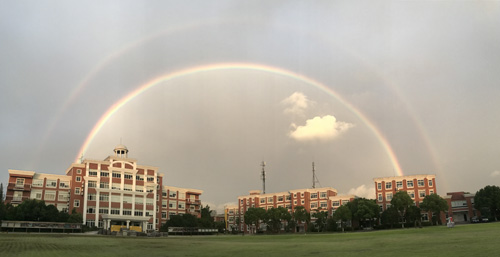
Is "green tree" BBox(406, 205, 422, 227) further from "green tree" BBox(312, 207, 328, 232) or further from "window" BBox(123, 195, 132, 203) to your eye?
"window" BBox(123, 195, 132, 203)

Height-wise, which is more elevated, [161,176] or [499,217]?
[161,176]

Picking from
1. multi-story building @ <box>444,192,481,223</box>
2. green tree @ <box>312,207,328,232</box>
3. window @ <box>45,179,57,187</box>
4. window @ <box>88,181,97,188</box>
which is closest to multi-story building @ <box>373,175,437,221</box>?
multi-story building @ <box>444,192,481,223</box>

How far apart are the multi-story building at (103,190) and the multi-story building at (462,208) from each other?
97.0 metres

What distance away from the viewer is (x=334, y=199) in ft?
490

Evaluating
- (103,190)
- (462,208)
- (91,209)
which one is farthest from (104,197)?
(462,208)

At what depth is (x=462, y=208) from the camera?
438 ft

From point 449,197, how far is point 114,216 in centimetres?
10392

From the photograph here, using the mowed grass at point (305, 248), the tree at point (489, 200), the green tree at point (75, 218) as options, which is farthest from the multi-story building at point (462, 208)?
the green tree at point (75, 218)

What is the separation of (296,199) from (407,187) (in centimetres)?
4343

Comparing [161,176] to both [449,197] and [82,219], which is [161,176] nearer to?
[82,219]

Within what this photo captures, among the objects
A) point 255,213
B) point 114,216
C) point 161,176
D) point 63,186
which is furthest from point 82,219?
point 255,213

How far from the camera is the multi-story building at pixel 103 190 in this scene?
116 m

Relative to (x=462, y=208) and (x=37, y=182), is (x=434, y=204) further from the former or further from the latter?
(x=37, y=182)

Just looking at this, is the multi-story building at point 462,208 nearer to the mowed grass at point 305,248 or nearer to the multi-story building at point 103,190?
the mowed grass at point 305,248
